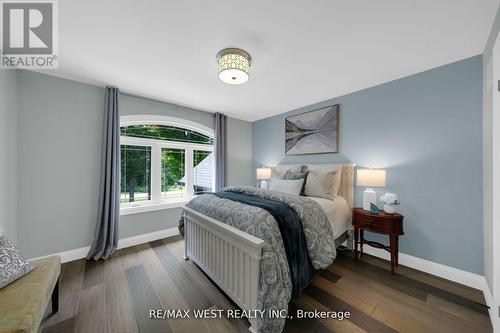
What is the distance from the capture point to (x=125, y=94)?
9.29ft

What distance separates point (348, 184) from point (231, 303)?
2.27 metres

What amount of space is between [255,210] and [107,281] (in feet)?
6.18

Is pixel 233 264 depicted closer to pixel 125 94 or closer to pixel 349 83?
pixel 349 83

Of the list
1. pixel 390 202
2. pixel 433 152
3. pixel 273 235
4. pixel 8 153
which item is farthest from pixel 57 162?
pixel 433 152

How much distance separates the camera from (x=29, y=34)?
161cm

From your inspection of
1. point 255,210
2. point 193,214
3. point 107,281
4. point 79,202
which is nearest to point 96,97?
point 79,202

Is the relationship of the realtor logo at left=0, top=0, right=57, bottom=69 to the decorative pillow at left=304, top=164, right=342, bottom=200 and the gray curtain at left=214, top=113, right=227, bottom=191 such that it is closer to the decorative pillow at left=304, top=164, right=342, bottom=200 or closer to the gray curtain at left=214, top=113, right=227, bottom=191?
the gray curtain at left=214, top=113, right=227, bottom=191

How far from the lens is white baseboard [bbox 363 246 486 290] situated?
184cm

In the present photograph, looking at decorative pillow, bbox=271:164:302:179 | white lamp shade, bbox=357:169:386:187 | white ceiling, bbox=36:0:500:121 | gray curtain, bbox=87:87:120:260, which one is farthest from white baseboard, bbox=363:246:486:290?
gray curtain, bbox=87:87:120:260

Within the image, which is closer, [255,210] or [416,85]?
[255,210]

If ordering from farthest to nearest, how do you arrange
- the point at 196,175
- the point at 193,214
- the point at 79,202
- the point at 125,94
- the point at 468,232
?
the point at 196,175
the point at 125,94
the point at 79,202
the point at 193,214
the point at 468,232

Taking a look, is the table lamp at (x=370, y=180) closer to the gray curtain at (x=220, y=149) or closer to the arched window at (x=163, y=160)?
the gray curtain at (x=220, y=149)

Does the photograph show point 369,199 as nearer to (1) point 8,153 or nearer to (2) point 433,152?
(2) point 433,152

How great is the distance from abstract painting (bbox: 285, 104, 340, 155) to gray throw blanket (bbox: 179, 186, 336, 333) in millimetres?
1527
